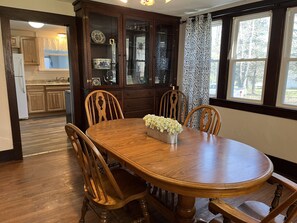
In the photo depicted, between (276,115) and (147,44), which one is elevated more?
(147,44)

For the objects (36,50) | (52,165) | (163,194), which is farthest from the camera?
(36,50)

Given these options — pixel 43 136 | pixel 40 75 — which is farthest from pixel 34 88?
pixel 43 136

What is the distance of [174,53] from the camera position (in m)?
4.08

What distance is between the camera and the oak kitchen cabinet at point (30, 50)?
18.8 feet

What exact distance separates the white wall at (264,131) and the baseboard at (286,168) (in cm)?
5

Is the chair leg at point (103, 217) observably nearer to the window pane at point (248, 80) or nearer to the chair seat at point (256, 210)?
the chair seat at point (256, 210)

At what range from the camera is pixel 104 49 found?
3.53 meters

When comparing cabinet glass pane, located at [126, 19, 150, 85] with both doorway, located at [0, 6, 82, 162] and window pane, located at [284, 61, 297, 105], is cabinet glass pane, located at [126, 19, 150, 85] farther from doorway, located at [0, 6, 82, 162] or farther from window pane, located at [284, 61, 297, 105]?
window pane, located at [284, 61, 297, 105]

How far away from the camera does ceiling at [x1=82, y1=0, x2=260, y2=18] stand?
10.1 ft

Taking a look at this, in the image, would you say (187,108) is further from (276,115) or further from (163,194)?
(163,194)

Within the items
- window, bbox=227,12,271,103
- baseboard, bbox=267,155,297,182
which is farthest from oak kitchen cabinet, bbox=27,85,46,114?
baseboard, bbox=267,155,297,182

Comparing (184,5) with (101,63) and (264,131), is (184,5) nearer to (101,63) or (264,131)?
(101,63)

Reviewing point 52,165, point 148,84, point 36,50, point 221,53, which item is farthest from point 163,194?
point 36,50

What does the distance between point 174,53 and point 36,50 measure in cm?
393
